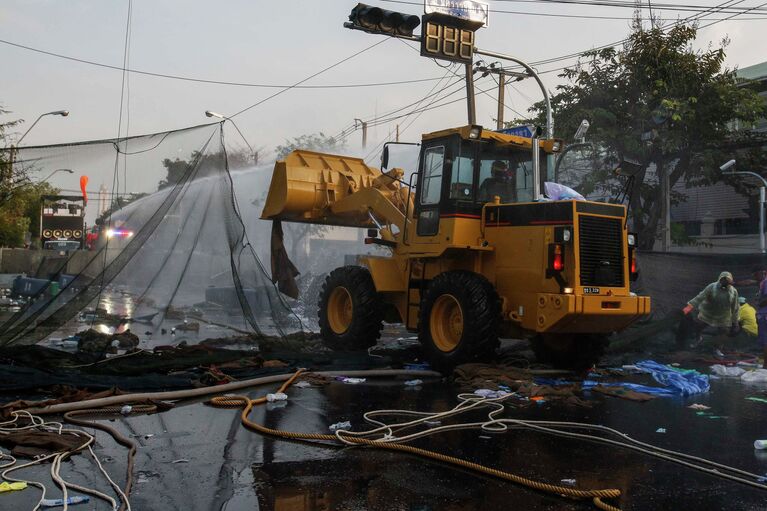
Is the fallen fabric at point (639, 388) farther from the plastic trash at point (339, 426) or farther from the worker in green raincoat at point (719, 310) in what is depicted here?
→ the worker in green raincoat at point (719, 310)

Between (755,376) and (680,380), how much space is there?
66.6 inches

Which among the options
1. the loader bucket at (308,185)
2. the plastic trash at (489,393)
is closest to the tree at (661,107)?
the loader bucket at (308,185)

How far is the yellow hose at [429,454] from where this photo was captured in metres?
4.38

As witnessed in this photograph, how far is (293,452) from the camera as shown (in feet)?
17.7

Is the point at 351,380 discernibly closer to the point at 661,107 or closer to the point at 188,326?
the point at 188,326

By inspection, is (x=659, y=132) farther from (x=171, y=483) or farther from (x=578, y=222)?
(x=171, y=483)

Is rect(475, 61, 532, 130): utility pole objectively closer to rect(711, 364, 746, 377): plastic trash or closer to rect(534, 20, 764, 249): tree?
rect(534, 20, 764, 249): tree

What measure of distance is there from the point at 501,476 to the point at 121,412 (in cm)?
376

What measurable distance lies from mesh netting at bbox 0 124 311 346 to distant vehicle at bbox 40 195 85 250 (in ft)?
0.43

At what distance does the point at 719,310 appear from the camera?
1243cm

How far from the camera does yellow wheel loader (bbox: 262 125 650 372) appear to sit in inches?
351

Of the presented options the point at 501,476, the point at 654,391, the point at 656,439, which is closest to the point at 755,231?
the point at 654,391

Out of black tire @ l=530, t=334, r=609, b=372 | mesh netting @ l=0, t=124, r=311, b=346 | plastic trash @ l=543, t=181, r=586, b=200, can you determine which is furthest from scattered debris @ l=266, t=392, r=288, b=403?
plastic trash @ l=543, t=181, r=586, b=200

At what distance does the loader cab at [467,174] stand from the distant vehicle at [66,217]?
14.9ft
